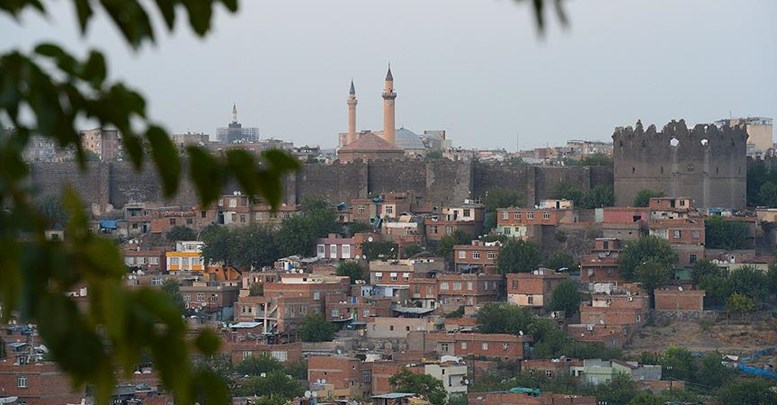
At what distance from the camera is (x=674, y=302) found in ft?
100

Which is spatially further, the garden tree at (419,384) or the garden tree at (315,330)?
the garden tree at (315,330)

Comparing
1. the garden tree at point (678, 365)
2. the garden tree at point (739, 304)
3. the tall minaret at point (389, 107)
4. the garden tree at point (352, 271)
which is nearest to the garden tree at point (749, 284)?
the garden tree at point (739, 304)

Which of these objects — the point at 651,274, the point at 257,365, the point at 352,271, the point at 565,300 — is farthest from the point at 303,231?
the point at 257,365

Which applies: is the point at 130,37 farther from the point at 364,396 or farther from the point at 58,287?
the point at 364,396

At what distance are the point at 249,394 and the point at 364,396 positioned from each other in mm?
1499

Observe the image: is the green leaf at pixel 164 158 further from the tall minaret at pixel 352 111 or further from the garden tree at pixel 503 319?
the tall minaret at pixel 352 111

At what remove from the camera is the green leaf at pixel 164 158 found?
1.77 metres

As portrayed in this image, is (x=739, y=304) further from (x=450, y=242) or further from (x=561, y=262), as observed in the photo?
(x=450, y=242)

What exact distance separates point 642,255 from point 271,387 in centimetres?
890

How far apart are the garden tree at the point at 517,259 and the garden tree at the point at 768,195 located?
6.73 meters

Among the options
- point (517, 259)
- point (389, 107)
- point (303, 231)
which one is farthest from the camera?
point (389, 107)

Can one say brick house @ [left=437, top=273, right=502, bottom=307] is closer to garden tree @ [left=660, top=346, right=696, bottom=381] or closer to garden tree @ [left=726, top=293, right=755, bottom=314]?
garden tree @ [left=726, top=293, right=755, bottom=314]

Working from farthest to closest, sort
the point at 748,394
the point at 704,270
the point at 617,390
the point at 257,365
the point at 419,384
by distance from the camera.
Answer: the point at 704,270
the point at 257,365
the point at 617,390
the point at 419,384
the point at 748,394

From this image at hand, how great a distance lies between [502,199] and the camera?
38875 millimetres
